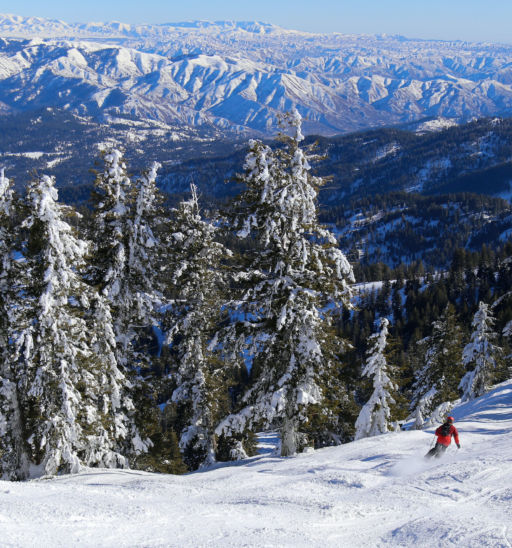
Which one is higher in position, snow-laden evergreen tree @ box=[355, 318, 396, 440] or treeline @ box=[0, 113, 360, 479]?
treeline @ box=[0, 113, 360, 479]

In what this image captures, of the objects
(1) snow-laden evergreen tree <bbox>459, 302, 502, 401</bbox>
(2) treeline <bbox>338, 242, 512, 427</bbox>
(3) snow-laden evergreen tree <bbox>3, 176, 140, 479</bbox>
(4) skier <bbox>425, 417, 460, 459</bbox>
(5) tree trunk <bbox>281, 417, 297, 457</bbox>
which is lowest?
(2) treeline <bbox>338, 242, 512, 427</bbox>

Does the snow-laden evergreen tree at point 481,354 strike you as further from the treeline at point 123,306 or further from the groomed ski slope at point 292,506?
the groomed ski slope at point 292,506

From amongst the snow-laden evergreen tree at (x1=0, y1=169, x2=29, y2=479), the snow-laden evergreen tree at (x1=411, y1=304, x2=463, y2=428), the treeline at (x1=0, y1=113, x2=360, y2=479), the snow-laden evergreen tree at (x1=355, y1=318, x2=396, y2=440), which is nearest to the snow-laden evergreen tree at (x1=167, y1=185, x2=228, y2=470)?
the treeline at (x1=0, y1=113, x2=360, y2=479)

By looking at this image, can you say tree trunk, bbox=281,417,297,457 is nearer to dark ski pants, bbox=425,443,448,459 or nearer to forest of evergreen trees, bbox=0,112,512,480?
forest of evergreen trees, bbox=0,112,512,480

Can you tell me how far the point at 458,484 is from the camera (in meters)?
11.2

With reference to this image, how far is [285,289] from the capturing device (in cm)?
1526

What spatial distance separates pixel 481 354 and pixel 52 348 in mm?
33109

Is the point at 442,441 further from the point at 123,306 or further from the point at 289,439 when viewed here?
the point at 123,306

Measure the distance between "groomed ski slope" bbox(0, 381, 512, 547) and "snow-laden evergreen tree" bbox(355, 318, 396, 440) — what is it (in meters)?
13.5

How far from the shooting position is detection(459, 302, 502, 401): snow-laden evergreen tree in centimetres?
3631

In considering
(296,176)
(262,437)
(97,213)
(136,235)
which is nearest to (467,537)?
(296,176)

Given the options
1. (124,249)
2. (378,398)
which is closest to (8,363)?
(124,249)

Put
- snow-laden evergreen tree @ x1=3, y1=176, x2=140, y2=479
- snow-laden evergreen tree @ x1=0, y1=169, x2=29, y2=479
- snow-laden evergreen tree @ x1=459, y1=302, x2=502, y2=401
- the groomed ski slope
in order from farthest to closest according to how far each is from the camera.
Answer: snow-laden evergreen tree @ x1=459, y1=302, x2=502, y2=401, snow-laden evergreen tree @ x1=0, y1=169, x2=29, y2=479, snow-laden evergreen tree @ x1=3, y1=176, x2=140, y2=479, the groomed ski slope

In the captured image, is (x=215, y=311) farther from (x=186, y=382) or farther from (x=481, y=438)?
(x=481, y=438)
